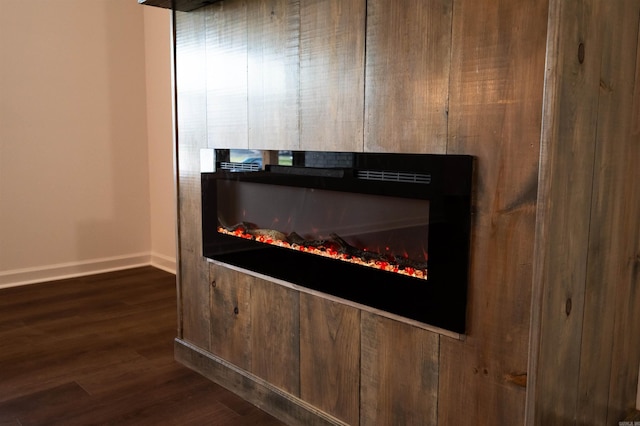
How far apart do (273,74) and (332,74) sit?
309 mm

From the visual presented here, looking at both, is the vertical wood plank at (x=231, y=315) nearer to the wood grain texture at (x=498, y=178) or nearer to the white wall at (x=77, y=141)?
the wood grain texture at (x=498, y=178)

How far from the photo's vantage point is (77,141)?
4340 millimetres

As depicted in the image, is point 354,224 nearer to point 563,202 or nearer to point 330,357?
point 330,357

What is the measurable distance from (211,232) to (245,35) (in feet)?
2.79

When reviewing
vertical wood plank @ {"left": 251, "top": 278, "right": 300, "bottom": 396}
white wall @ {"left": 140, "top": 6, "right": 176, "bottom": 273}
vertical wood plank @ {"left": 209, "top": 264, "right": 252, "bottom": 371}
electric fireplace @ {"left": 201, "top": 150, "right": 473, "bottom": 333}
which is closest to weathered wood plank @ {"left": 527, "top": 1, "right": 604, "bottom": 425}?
electric fireplace @ {"left": 201, "top": 150, "right": 473, "bottom": 333}

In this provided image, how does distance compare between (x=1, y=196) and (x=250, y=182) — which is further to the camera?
(x=1, y=196)

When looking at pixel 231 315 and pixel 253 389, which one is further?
pixel 231 315

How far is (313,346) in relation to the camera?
202 cm

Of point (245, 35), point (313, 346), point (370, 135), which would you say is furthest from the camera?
point (245, 35)

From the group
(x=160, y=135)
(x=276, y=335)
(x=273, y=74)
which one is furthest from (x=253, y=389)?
(x=160, y=135)

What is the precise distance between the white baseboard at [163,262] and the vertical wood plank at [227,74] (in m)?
2.31

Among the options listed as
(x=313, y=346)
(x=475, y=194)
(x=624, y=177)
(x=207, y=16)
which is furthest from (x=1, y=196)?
(x=624, y=177)

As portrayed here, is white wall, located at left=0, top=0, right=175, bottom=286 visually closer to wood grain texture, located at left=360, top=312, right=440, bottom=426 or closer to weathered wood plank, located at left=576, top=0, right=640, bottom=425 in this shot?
wood grain texture, located at left=360, top=312, right=440, bottom=426

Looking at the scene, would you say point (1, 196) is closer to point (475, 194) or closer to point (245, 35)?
point (245, 35)
